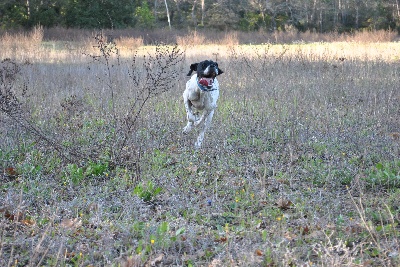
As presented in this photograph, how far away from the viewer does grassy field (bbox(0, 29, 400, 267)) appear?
9.60ft

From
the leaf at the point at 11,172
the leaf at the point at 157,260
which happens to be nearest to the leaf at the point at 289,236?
the leaf at the point at 157,260

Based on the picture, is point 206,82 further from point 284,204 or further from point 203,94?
point 284,204

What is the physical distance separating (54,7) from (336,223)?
2954 centimetres

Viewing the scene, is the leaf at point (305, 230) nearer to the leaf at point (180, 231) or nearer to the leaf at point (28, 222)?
the leaf at point (180, 231)

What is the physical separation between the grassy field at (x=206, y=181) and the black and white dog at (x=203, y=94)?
0.62ft

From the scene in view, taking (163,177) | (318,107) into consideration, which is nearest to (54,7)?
(318,107)

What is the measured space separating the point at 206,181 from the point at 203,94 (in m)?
1.87

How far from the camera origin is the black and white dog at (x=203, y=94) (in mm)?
5863

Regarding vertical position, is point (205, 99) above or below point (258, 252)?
above

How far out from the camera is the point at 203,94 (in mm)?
5992

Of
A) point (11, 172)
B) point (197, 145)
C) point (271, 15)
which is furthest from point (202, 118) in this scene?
point (271, 15)

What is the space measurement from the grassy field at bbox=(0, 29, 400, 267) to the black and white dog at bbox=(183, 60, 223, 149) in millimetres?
188

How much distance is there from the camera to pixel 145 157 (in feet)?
15.9

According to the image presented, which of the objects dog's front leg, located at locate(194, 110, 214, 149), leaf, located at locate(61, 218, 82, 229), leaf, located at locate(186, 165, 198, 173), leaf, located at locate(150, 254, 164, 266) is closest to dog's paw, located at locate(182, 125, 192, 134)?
dog's front leg, located at locate(194, 110, 214, 149)
